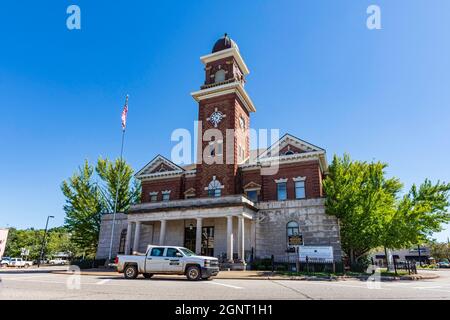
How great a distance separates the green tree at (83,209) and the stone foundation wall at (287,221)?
941 inches

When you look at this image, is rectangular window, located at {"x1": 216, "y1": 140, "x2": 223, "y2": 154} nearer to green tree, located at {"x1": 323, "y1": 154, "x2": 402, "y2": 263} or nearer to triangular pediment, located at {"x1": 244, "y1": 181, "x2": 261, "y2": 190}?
triangular pediment, located at {"x1": 244, "y1": 181, "x2": 261, "y2": 190}

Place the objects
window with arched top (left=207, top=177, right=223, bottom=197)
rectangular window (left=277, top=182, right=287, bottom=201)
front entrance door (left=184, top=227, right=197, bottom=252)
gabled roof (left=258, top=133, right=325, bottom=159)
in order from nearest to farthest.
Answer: gabled roof (left=258, top=133, right=325, bottom=159), rectangular window (left=277, top=182, right=287, bottom=201), front entrance door (left=184, top=227, right=197, bottom=252), window with arched top (left=207, top=177, right=223, bottom=197)

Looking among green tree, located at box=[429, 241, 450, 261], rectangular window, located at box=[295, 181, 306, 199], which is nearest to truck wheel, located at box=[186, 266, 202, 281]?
rectangular window, located at box=[295, 181, 306, 199]

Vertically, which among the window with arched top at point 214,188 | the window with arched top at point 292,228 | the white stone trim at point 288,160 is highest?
the white stone trim at point 288,160

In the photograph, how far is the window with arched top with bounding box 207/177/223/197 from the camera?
33469mm

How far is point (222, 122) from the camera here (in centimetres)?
3541

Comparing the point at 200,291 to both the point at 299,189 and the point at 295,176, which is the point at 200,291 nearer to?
the point at 299,189

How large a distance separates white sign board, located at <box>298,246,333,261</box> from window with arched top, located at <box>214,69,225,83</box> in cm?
2306

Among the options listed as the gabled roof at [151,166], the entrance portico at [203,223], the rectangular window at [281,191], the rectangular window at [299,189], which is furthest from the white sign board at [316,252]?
the gabled roof at [151,166]

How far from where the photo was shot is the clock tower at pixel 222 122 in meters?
33.8

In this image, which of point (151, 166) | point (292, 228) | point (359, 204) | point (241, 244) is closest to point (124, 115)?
point (151, 166)

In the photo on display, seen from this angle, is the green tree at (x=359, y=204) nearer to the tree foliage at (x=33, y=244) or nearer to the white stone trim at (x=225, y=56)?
the white stone trim at (x=225, y=56)

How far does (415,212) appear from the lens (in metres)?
23.0
